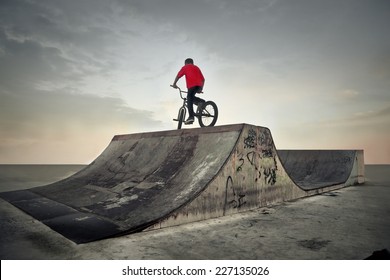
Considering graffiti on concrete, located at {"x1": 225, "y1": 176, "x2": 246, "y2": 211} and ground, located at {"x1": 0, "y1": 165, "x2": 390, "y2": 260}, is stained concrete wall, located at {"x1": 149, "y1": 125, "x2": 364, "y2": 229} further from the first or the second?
ground, located at {"x1": 0, "y1": 165, "x2": 390, "y2": 260}

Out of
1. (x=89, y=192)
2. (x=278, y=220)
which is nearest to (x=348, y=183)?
(x=278, y=220)

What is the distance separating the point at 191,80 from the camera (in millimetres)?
6609

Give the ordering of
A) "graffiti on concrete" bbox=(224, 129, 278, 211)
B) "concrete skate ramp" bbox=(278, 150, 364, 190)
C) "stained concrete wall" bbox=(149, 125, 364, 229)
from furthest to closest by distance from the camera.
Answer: "concrete skate ramp" bbox=(278, 150, 364, 190) < "graffiti on concrete" bbox=(224, 129, 278, 211) < "stained concrete wall" bbox=(149, 125, 364, 229)

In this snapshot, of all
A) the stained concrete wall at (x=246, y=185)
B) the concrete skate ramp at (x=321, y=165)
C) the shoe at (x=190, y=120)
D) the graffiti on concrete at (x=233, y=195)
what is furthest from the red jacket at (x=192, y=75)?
the concrete skate ramp at (x=321, y=165)

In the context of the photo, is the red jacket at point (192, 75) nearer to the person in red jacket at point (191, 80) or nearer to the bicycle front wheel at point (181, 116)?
the person in red jacket at point (191, 80)

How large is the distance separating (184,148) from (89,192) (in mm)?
2405

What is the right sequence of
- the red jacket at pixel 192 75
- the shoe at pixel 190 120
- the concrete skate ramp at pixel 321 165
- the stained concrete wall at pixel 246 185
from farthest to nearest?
the concrete skate ramp at pixel 321 165
the shoe at pixel 190 120
the red jacket at pixel 192 75
the stained concrete wall at pixel 246 185

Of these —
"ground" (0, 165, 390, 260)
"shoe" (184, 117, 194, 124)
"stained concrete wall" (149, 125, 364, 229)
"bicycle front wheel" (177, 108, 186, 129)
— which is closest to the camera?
"ground" (0, 165, 390, 260)

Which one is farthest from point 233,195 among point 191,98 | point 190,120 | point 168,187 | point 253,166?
point 191,98

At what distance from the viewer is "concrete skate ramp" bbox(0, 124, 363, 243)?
3.79 meters

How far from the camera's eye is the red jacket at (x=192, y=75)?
6609 millimetres

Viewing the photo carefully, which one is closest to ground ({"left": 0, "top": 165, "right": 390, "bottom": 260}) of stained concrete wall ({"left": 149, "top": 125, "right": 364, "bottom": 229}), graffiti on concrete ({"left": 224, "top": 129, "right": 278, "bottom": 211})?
stained concrete wall ({"left": 149, "top": 125, "right": 364, "bottom": 229})

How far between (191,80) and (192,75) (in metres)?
0.14
